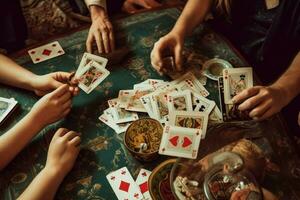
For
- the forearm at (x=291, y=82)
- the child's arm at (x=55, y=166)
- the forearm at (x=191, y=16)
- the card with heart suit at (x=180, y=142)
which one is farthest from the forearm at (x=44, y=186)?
the forearm at (x=291, y=82)

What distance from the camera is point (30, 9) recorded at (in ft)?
7.35

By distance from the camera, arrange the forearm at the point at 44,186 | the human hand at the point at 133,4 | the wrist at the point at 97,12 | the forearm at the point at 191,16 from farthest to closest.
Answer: the human hand at the point at 133,4 < the wrist at the point at 97,12 < the forearm at the point at 191,16 < the forearm at the point at 44,186

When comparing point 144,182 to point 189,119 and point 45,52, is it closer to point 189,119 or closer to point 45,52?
point 189,119

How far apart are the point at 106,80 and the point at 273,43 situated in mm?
826

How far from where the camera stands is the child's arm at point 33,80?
1518 mm

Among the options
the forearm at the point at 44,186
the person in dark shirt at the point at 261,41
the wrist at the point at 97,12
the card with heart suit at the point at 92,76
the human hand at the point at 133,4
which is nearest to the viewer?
the forearm at the point at 44,186

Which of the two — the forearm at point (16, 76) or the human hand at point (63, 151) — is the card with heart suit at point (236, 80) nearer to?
the human hand at point (63, 151)

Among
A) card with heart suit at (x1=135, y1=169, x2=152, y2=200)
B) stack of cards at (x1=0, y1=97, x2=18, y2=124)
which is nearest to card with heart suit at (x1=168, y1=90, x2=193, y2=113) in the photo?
card with heart suit at (x1=135, y1=169, x2=152, y2=200)

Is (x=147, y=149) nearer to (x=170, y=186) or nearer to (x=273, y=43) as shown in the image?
(x=170, y=186)

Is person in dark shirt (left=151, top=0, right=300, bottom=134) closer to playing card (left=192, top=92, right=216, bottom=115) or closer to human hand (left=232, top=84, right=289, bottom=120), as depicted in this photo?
human hand (left=232, top=84, right=289, bottom=120)

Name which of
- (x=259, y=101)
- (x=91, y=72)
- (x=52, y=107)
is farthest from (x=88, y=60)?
(x=259, y=101)

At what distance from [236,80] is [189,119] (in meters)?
0.30

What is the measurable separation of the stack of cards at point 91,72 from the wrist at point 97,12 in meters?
0.31

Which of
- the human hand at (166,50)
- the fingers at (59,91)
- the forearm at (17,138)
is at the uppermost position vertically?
the human hand at (166,50)
